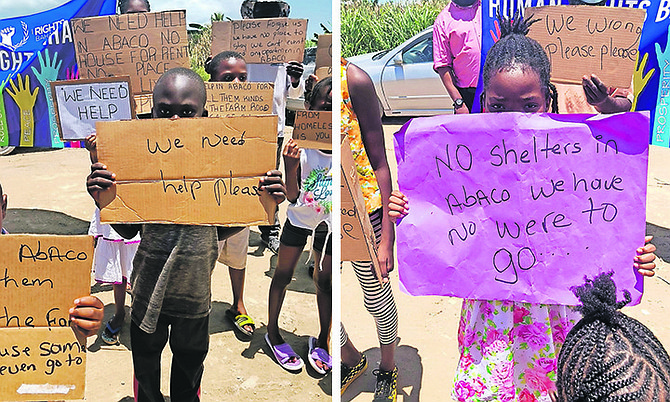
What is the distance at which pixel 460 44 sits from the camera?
4.06 metres

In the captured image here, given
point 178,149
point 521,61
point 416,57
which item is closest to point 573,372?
point 521,61

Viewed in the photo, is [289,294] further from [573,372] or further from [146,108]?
[573,372]

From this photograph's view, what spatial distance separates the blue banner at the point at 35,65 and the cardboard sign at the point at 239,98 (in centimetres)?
159

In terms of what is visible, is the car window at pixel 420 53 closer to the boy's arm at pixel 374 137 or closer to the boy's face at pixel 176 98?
the boy's arm at pixel 374 137

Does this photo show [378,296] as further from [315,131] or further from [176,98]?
[176,98]

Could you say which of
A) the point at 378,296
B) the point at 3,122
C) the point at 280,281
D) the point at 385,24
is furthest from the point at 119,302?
the point at 385,24

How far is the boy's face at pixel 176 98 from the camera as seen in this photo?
2.11 m

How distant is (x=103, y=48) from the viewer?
3262 millimetres

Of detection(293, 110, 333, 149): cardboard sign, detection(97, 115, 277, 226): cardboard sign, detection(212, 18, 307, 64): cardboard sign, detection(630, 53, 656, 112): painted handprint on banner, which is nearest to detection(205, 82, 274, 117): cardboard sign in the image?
detection(293, 110, 333, 149): cardboard sign

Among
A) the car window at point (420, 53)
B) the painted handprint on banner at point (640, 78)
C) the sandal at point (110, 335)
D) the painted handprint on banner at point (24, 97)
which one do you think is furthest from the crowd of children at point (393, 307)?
the car window at point (420, 53)

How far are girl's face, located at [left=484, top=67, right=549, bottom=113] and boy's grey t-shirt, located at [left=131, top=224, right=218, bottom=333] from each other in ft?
3.73

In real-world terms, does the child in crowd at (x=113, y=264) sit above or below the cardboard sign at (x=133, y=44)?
below

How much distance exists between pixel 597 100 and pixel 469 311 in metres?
0.88

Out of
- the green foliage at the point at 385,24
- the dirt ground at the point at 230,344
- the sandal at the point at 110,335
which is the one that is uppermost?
the green foliage at the point at 385,24
